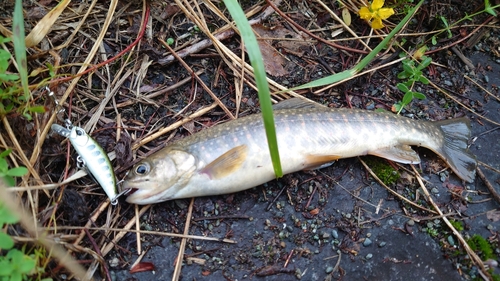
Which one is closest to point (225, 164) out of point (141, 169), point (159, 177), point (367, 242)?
point (159, 177)

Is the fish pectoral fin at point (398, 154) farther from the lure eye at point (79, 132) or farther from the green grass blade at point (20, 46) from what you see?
the green grass blade at point (20, 46)

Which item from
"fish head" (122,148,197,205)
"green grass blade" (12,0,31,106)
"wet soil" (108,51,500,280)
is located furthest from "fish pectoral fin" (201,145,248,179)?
"green grass blade" (12,0,31,106)

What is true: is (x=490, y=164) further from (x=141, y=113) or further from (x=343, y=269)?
(x=141, y=113)

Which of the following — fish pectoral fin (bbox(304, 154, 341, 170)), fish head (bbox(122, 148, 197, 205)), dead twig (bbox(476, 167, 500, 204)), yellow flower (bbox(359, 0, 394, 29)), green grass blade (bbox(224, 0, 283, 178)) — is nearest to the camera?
green grass blade (bbox(224, 0, 283, 178))

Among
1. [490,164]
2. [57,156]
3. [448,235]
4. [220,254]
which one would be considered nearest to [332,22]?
[490,164]

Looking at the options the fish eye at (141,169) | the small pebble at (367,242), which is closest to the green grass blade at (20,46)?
the fish eye at (141,169)

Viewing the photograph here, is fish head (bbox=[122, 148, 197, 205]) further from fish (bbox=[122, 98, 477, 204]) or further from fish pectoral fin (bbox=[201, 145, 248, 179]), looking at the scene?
fish pectoral fin (bbox=[201, 145, 248, 179])
